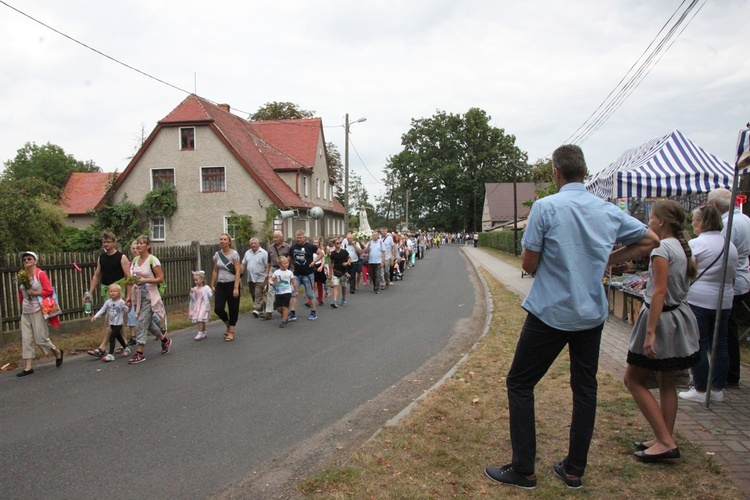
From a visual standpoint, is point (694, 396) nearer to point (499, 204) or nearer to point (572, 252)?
point (572, 252)

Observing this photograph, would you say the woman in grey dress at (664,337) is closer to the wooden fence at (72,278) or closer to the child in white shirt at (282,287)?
the child in white shirt at (282,287)

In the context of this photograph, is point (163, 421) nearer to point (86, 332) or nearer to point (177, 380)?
point (177, 380)

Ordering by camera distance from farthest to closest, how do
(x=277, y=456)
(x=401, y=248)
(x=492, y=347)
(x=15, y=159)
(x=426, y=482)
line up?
(x=15, y=159) < (x=401, y=248) < (x=492, y=347) < (x=277, y=456) < (x=426, y=482)

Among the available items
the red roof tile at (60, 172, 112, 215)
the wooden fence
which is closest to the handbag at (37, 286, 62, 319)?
the wooden fence

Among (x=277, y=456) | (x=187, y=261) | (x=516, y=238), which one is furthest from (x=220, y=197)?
(x=277, y=456)

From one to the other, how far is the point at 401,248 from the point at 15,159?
73.8m

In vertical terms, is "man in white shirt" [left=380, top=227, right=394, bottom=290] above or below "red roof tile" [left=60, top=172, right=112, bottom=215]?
below

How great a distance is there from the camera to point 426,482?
3.71 meters

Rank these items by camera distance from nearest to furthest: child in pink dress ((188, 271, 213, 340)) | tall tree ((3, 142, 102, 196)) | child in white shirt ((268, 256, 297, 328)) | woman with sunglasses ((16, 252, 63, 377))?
woman with sunglasses ((16, 252, 63, 377))
child in pink dress ((188, 271, 213, 340))
child in white shirt ((268, 256, 297, 328))
tall tree ((3, 142, 102, 196))

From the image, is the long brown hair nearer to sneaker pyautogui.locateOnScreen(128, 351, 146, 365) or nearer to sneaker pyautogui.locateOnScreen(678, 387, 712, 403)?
sneaker pyautogui.locateOnScreen(678, 387, 712, 403)

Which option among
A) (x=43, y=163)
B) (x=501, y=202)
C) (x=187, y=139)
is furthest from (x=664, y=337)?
(x=43, y=163)

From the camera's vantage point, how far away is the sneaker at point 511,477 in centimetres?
356

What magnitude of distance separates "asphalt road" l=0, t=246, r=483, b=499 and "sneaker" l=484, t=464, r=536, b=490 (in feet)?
4.13

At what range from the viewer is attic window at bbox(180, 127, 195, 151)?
31875 mm
